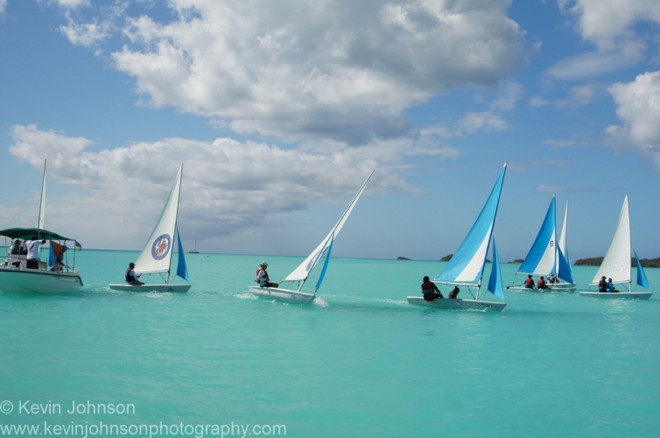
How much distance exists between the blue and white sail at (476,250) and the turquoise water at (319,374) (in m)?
3.80

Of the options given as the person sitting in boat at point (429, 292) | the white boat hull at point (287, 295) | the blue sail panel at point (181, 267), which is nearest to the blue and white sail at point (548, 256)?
the person sitting in boat at point (429, 292)

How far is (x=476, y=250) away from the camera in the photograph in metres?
27.2

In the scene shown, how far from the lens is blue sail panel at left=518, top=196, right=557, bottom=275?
1750 inches

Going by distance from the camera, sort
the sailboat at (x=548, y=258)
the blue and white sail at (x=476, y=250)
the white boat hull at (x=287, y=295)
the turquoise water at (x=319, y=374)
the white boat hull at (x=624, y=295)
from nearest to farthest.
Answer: the turquoise water at (x=319, y=374), the white boat hull at (x=287, y=295), the blue and white sail at (x=476, y=250), the white boat hull at (x=624, y=295), the sailboat at (x=548, y=258)

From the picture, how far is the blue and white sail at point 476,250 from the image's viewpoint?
2680 cm

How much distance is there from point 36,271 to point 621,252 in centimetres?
3752

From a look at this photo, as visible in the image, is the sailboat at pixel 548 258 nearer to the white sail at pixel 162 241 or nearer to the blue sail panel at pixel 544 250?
→ the blue sail panel at pixel 544 250

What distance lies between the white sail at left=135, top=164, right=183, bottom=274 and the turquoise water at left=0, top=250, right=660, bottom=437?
6.82 meters

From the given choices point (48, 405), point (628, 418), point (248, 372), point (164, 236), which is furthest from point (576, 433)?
point (164, 236)

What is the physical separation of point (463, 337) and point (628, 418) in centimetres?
848

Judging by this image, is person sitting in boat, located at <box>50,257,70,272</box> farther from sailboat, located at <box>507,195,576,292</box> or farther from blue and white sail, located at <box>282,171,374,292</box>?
sailboat, located at <box>507,195,576,292</box>

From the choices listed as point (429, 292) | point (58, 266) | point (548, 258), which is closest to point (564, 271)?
point (548, 258)

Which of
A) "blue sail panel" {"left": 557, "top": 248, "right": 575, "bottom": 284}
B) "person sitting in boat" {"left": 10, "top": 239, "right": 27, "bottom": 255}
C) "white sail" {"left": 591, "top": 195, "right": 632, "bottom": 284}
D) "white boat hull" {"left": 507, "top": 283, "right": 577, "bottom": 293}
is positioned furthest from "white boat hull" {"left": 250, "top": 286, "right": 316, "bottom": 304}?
"blue sail panel" {"left": 557, "top": 248, "right": 575, "bottom": 284}

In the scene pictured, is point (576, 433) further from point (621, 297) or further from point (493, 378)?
point (621, 297)
